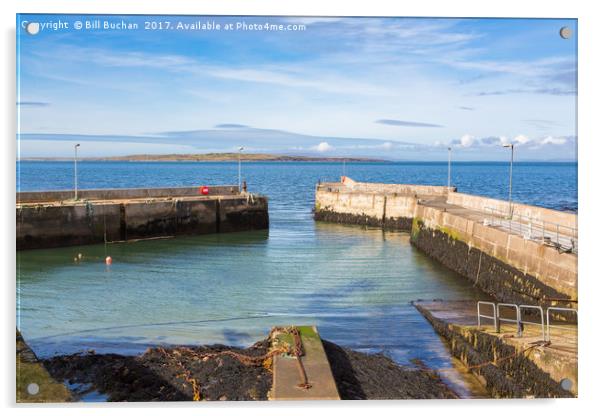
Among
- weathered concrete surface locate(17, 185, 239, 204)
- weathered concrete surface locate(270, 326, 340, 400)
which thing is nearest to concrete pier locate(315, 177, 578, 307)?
weathered concrete surface locate(270, 326, 340, 400)

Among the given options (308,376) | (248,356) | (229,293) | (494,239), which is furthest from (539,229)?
(308,376)

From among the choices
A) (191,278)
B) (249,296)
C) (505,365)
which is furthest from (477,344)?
(191,278)

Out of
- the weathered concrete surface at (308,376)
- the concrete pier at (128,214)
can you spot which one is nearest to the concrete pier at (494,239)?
the weathered concrete surface at (308,376)

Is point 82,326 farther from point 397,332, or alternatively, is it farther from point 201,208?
point 201,208

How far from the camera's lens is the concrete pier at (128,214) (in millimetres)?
27375

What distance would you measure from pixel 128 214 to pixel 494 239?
56.8ft

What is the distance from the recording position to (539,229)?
20250 millimetres

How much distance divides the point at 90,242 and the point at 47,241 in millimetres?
2008

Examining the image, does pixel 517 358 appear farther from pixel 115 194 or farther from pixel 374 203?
pixel 374 203

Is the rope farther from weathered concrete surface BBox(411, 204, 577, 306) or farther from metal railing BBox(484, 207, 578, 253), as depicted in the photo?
metal railing BBox(484, 207, 578, 253)

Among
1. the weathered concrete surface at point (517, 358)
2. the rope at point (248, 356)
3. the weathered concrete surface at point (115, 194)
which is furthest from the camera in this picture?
the weathered concrete surface at point (115, 194)

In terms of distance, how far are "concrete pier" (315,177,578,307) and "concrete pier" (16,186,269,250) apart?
9.20 metres

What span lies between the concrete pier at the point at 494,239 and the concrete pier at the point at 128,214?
9200mm

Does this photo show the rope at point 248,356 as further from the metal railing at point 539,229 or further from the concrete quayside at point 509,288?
the metal railing at point 539,229
